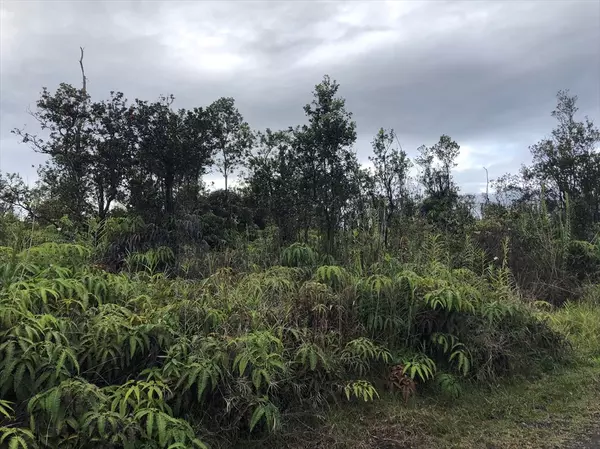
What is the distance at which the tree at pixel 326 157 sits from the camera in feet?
24.8

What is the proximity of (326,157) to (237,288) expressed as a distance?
3.65 m

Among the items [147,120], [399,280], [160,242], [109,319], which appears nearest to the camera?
[109,319]

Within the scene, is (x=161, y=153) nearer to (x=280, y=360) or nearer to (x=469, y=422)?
(x=280, y=360)

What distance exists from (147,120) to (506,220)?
8.22 metres

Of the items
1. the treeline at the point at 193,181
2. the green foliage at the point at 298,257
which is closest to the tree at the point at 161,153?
the treeline at the point at 193,181

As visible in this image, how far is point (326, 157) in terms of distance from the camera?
7695 mm

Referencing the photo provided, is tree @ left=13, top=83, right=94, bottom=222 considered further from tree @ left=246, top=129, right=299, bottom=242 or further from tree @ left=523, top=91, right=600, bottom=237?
tree @ left=523, top=91, right=600, bottom=237

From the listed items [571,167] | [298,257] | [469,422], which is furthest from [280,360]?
[571,167]

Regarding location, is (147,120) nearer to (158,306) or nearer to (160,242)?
(160,242)

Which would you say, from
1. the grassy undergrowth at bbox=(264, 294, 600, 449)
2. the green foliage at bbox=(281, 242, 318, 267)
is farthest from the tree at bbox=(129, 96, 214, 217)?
the grassy undergrowth at bbox=(264, 294, 600, 449)

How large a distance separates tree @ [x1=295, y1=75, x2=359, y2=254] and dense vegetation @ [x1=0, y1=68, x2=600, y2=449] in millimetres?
33

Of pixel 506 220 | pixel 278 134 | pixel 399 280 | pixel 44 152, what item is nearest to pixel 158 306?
pixel 399 280

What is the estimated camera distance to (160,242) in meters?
6.68

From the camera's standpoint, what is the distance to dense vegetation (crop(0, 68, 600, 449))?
127 inches
